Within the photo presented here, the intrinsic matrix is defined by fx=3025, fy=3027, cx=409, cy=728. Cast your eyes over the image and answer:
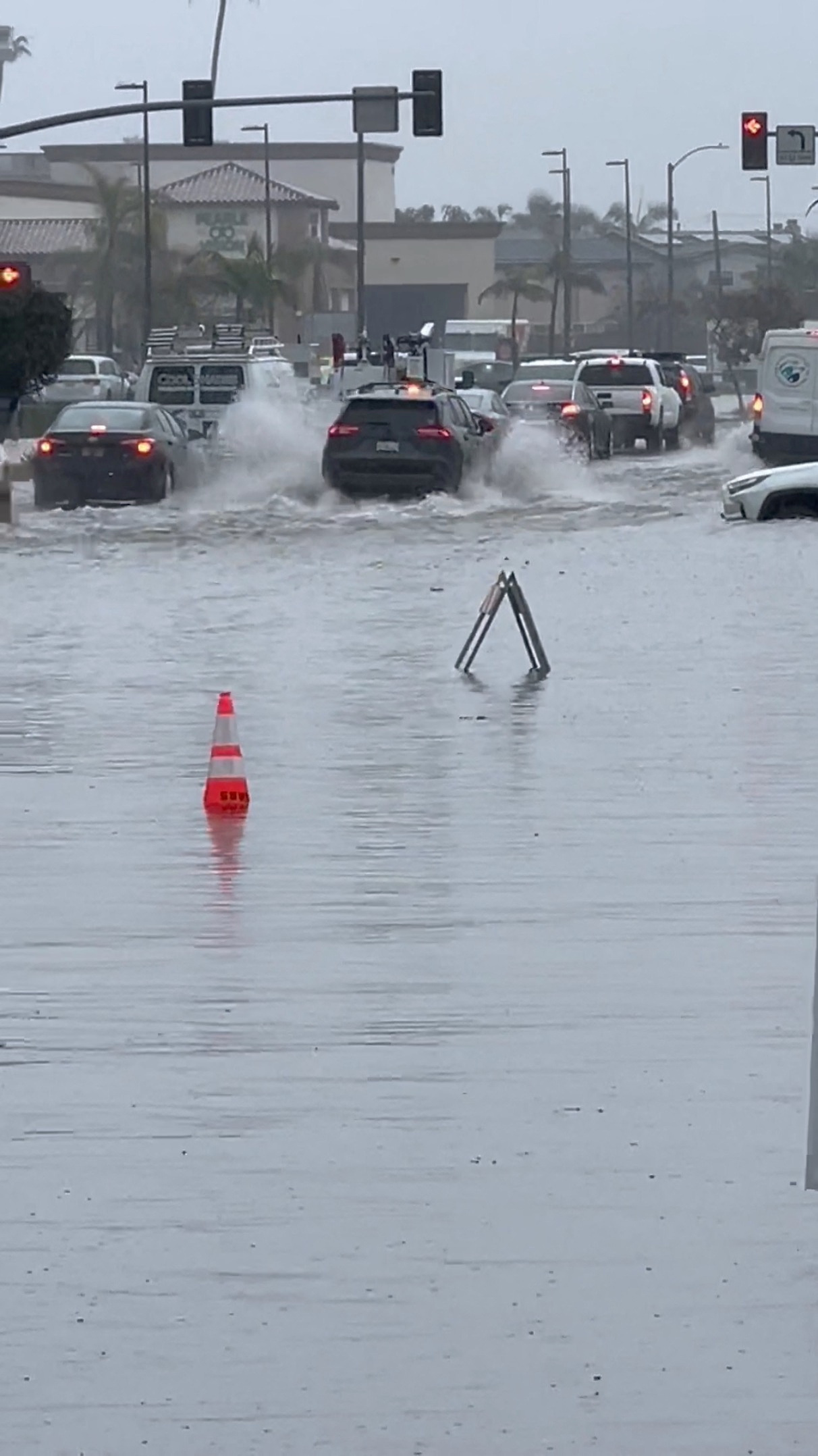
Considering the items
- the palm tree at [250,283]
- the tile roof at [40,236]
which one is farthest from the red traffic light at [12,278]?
the tile roof at [40,236]

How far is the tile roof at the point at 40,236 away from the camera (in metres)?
102

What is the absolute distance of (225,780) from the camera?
13656 mm

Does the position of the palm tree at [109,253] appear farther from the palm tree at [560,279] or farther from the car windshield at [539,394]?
the car windshield at [539,394]

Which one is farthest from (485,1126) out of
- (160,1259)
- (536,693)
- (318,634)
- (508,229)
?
(508,229)

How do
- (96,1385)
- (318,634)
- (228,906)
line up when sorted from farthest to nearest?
(318,634)
(228,906)
(96,1385)

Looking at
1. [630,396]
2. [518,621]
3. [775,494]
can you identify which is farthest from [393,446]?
[630,396]

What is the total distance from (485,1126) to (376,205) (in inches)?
5195

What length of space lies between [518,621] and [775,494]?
1299 centimetres

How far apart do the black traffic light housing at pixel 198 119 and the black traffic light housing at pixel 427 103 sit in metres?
2.59

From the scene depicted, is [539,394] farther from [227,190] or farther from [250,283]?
[227,190]

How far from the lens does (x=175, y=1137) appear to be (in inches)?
301

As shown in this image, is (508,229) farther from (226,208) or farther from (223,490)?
(223,490)

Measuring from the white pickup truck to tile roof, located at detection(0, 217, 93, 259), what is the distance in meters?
46.2

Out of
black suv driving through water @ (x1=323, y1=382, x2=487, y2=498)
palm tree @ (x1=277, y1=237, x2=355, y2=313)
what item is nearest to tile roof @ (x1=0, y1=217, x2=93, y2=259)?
palm tree @ (x1=277, y1=237, x2=355, y2=313)
